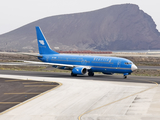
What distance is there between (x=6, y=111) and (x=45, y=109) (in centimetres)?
300

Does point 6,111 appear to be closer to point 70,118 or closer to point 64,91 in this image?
point 70,118

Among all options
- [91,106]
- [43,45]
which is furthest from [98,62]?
[91,106]

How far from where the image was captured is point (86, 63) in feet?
161

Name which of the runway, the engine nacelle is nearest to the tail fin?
the engine nacelle

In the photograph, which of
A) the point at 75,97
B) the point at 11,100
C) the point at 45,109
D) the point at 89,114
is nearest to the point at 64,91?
the point at 75,97

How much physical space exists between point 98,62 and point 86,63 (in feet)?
8.78

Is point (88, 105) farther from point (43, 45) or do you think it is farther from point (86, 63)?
point (43, 45)

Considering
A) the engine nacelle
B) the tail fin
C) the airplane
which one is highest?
the tail fin

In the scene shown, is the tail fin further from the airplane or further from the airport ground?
the airport ground

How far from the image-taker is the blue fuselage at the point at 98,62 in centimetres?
4478

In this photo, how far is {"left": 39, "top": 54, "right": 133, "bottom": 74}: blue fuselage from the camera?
44.8 m

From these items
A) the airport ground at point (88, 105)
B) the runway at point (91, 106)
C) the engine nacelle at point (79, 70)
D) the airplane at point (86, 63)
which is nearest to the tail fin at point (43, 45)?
the airplane at point (86, 63)

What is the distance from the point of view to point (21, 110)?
2111cm

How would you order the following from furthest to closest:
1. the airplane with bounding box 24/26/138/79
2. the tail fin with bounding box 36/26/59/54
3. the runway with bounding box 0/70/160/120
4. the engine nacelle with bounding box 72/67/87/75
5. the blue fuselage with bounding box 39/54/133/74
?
the tail fin with bounding box 36/26/59/54, the engine nacelle with bounding box 72/67/87/75, the airplane with bounding box 24/26/138/79, the blue fuselage with bounding box 39/54/133/74, the runway with bounding box 0/70/160/120
